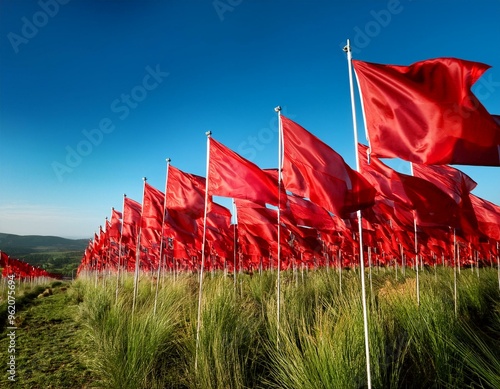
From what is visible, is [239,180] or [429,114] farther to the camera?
[239,180]

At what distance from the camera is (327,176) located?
5.65 metres

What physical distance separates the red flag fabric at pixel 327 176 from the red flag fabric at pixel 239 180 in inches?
70.9

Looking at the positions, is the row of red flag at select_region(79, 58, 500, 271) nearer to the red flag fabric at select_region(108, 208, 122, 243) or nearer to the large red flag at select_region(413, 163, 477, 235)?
the large red flag at select_region(413, 163, 477, 235)

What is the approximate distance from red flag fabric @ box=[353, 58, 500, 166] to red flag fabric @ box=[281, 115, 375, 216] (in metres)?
1.00

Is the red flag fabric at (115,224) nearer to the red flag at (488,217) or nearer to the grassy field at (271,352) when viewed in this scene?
the grassy field at (271,352)

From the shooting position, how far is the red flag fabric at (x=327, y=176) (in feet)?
18.2

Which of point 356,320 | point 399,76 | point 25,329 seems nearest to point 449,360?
point 356,320

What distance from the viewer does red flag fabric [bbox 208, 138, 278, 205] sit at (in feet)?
25.8

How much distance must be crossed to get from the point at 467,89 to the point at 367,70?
1.29 m

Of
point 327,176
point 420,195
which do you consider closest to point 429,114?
point 327,176

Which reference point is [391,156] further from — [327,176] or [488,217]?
[488,217]

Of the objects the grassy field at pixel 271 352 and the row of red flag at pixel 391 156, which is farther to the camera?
the grassy field at pixel 271 352

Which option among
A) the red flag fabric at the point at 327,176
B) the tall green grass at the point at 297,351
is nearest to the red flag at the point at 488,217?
the tall green grass at the point at 297,351

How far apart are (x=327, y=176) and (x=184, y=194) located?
6159 mm
